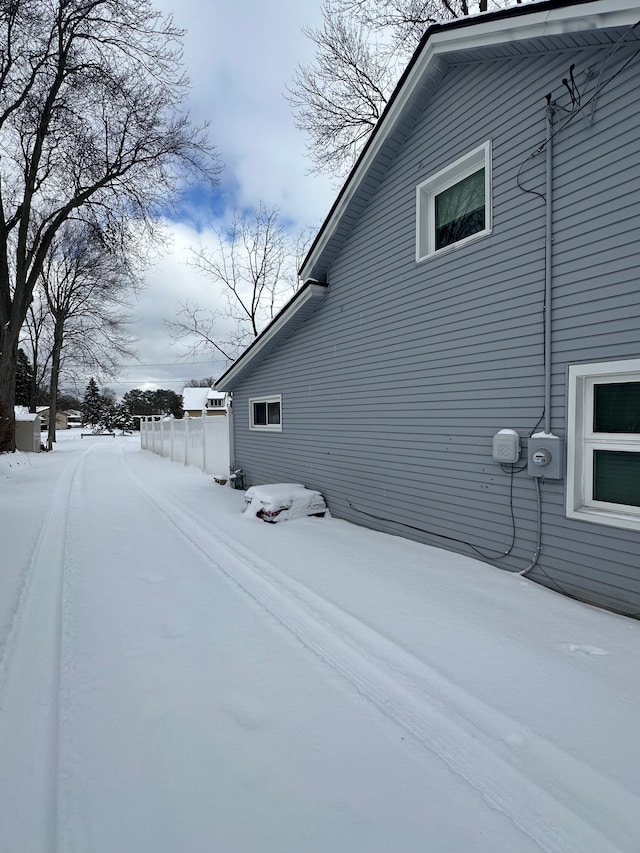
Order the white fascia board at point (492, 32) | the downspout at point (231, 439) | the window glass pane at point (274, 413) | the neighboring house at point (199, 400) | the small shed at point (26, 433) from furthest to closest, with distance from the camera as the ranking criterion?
the neighboring house at point (199, 400) < the small shed at point (26, 433) < the downspout at point (231, 439) < the window glass pane at point (274, 413) < the white fascia board at point (492, 32)

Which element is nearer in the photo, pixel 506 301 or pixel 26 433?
pixel 506 301

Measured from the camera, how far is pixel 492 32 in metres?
4.16

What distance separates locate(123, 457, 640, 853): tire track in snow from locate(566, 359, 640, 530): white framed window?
200 centimetres

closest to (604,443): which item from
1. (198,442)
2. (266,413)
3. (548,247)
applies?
(548,247)

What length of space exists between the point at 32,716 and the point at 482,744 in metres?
2.36

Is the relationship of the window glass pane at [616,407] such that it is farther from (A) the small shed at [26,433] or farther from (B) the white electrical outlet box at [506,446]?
(A) the small shed at [26,433]

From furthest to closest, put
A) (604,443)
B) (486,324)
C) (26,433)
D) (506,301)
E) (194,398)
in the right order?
(194,398), (26,433), (486,324), (506,301), (604,443)

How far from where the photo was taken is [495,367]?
4441 mm

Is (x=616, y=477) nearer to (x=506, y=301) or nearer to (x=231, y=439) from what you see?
(x=506, y=301)

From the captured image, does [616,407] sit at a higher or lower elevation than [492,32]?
lower

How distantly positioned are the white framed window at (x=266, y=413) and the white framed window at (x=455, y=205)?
4.61 meters

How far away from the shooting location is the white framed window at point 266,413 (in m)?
9.26

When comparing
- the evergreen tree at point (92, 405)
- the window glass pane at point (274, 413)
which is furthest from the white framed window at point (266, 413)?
the evergreen tree at point (92, 405)

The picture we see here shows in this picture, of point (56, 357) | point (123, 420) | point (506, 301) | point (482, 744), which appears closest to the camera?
point (482, 744)
